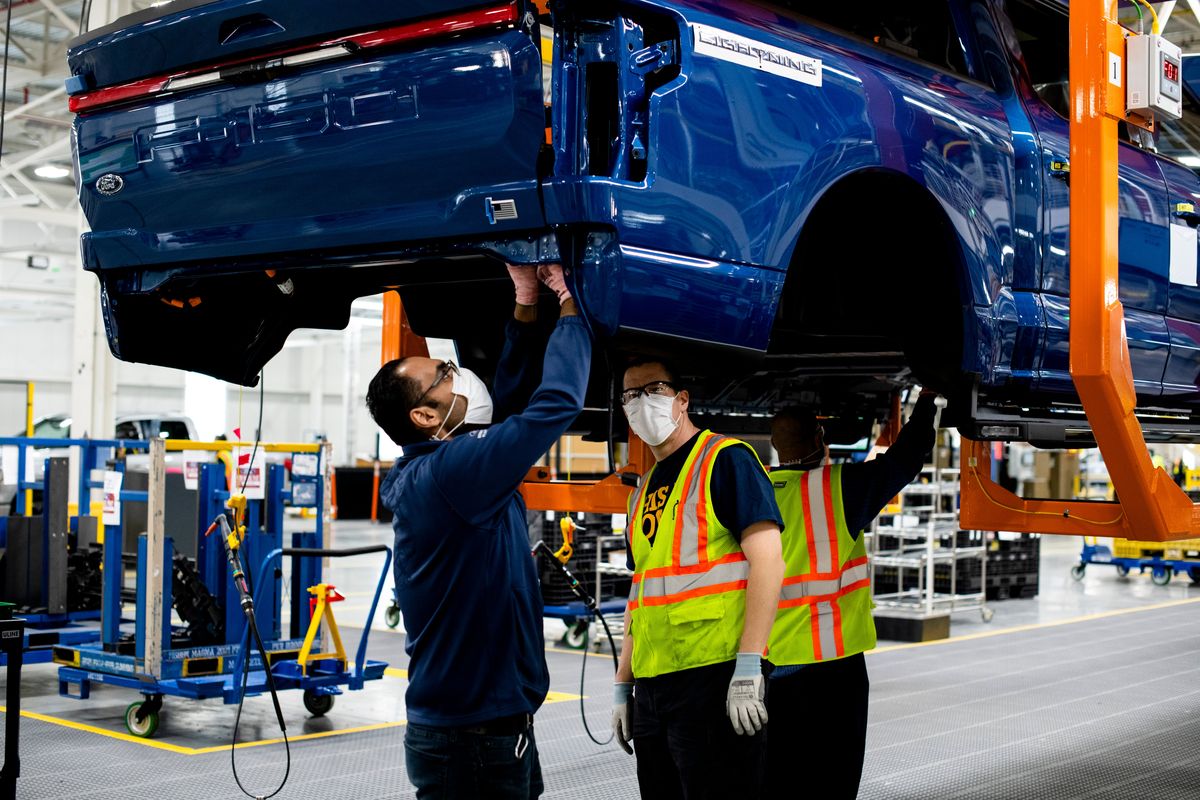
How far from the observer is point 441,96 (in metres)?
2.40

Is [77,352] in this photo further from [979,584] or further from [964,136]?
[964,136]

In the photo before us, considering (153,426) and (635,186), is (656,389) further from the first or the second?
(153,426)

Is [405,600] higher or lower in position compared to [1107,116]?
lower

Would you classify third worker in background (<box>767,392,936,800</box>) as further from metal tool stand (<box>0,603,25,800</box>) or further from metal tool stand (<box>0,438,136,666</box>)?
metal tool stand (<box>0,438,136,666</box>)

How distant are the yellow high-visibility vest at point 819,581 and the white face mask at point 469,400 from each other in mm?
1393

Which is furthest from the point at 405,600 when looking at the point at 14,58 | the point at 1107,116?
the point at 14,58

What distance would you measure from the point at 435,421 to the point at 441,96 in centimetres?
64

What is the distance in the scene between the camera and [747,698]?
109 inches

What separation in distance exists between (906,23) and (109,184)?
222cm

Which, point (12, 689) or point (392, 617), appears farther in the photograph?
point (392, 617)

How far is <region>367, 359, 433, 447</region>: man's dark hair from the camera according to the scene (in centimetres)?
247

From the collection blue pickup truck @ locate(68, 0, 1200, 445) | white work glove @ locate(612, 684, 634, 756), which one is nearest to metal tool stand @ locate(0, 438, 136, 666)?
blue pickup truck @ locate(68, 0, 1200, 445)

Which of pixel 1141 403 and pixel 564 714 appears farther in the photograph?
pixel 564 714

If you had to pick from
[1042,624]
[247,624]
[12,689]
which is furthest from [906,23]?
[1042,624]
